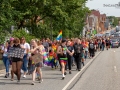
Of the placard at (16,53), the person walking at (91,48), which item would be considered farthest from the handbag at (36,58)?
the person walking at (91,48)

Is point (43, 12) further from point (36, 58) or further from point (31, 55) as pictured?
point (36, 58)

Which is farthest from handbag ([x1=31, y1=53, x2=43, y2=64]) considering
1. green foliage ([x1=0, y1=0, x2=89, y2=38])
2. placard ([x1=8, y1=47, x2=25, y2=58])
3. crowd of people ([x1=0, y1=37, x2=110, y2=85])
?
green foliage ([x1=0, y1=0, x2=89, y2=38])

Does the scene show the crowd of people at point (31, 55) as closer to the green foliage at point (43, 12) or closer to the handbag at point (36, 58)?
the handbag at point (36, 58)

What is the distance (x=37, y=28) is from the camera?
123 feet

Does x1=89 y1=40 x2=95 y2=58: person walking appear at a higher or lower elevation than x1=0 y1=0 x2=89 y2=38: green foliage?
lower

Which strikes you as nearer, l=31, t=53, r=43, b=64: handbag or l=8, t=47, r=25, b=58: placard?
l=8, t=47, r=25, b=58: placard

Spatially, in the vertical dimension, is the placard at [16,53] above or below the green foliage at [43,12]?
below

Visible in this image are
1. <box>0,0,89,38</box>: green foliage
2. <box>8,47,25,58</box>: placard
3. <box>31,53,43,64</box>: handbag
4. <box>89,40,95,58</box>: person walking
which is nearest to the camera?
<box>8,47,25,58</box>: placard

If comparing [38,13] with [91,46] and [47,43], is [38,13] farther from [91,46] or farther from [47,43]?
[47,43]

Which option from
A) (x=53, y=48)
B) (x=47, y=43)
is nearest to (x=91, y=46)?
(x=47, y=43)

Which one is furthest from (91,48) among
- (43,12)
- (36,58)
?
(36,58)

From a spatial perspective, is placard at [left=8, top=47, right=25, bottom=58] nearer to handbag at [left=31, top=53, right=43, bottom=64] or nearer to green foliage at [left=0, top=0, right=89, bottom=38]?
handbag at [left=31, top=53, right=43, bottom=64]

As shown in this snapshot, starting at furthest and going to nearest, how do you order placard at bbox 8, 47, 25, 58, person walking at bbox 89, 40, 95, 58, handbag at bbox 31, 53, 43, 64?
person walking at bbox 89, 40, 95, 58
handbag at bbox 31, 53, 43, 64
placard at bbox 8, 47, 25, 58

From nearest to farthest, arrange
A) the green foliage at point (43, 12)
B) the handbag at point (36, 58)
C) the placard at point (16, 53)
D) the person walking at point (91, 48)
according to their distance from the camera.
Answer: the placard at point (16, 53) → the handbag at point (36, 58) → the person walking at point (91, 48) → the green foliage at point (43, 12)
